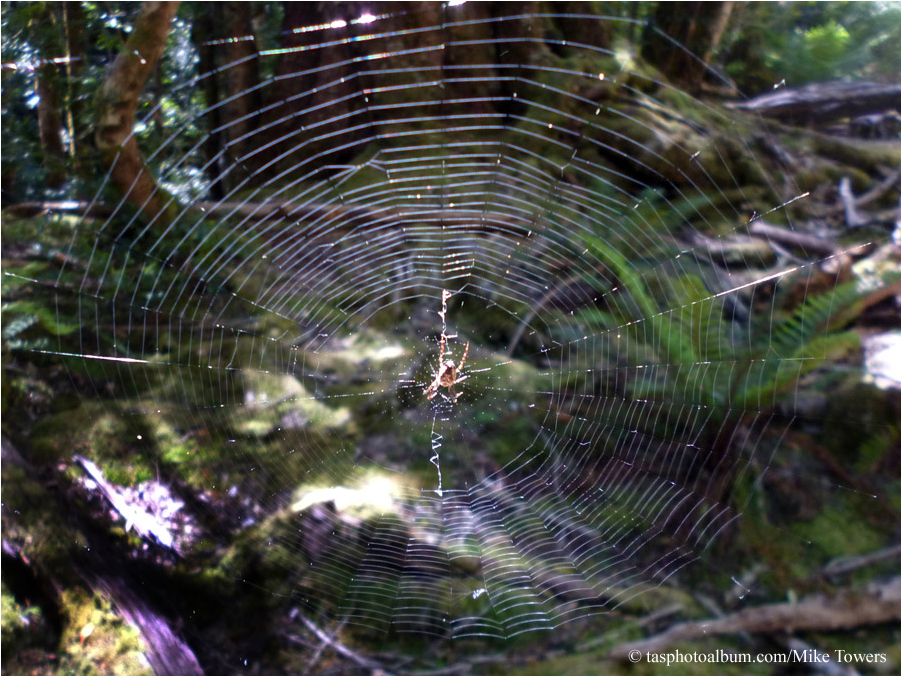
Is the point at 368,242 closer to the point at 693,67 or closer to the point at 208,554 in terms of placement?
the point at 208,554

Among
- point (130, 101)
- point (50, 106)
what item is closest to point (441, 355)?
point (130, 101)

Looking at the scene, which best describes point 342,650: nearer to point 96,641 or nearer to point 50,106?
point 96,641

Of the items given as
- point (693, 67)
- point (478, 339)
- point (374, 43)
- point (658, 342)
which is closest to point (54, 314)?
point (478, 339)

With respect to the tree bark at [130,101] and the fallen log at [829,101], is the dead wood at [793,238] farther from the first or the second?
the tree bark at [130,101]

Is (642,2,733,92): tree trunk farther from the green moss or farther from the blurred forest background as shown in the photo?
Result: the green moss

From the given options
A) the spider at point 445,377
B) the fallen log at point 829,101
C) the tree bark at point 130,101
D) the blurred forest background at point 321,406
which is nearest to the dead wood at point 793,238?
the blurred forest background at point 321,406

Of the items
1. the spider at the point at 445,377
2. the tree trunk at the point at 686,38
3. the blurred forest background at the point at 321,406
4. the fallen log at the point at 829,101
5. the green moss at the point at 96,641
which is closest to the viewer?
the green moss at the point at 96,641
